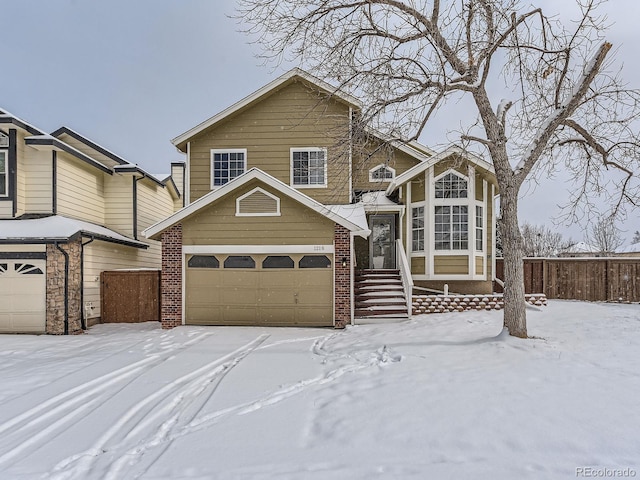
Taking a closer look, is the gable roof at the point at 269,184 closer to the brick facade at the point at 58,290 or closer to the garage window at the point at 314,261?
the garage window at the point at 314,261

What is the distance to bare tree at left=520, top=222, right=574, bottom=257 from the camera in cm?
3931

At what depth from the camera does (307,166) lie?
1410cm

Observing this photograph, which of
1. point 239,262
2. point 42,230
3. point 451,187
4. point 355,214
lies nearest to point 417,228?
point 451,187

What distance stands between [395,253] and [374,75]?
26.1 ft

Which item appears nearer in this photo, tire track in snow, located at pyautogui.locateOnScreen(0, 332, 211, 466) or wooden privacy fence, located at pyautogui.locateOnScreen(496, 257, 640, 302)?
tire track in snow, located at pyautogui.locateOnScreen(0, 332, 211, 466)

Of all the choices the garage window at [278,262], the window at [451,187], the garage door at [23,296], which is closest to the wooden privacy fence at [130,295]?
the garage door at [23,296]

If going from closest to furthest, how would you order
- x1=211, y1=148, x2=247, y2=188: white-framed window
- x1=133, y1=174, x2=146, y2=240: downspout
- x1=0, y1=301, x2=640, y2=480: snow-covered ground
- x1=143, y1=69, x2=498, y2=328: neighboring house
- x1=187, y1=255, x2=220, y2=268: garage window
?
x1=0, y1=301, x2=640, y2=480: snow-covered ground < x1=143, y1=69, x2=498, y2=328: neighboring house < x1=187, y1=255, x2=220, y2=268: garage window < x1=211, y1=148, x2=247, y2=188: white-framed window < x1=133, y1=174, x2=146, y2=240: downspout

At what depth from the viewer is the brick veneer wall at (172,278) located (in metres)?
11.6

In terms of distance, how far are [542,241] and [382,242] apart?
1376 inches

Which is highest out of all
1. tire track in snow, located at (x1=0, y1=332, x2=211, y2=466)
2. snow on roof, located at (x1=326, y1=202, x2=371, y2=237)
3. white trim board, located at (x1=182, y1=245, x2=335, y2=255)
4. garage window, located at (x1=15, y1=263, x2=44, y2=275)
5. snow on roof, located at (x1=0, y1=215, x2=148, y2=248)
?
snow on roof, located at (x1=326, y1=202, x2=371, y2=237)

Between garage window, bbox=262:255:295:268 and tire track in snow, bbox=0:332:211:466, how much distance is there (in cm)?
495

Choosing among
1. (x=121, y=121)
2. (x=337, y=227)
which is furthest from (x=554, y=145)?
(x=121, y=121)

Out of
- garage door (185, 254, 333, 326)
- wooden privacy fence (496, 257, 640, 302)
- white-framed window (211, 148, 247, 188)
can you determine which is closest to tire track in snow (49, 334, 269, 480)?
garage door (185, 254, 333, 326)

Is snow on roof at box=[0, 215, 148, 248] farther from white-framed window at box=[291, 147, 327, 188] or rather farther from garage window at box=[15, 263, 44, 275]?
white-framed window at box=[291, 147, 327, 188]
